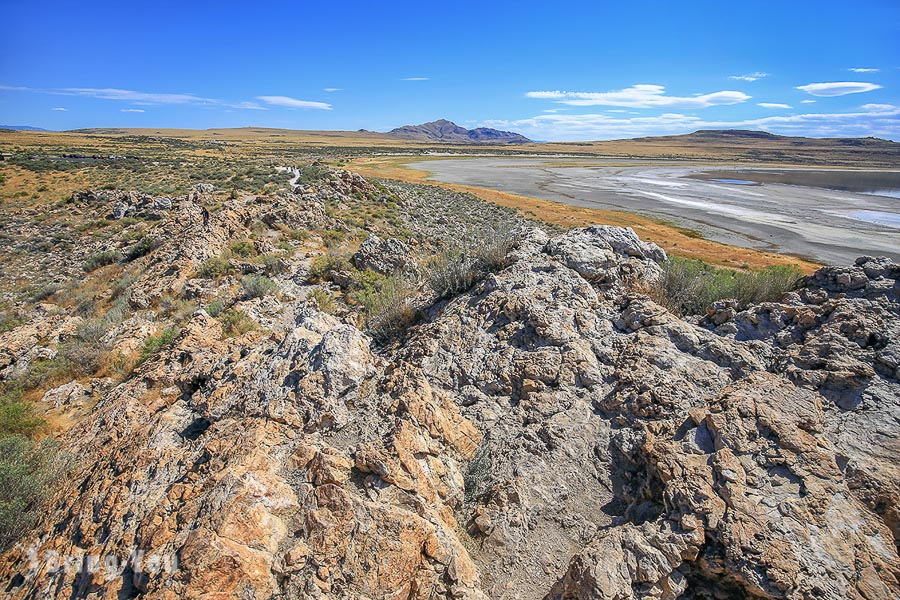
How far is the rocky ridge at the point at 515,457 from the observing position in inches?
108

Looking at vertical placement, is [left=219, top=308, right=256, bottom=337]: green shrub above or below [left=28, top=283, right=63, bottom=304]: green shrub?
above

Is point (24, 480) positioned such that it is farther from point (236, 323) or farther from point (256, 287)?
point (256, 287)

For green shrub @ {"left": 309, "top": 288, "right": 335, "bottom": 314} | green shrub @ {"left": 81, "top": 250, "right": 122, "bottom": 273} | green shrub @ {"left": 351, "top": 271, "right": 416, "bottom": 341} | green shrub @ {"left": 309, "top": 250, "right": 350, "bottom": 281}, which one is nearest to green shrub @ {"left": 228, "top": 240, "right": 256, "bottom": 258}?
green shrub @ {"left": 309, "top": 250, "right": 350, "bottom": 281}

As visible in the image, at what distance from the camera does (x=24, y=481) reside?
143 inches

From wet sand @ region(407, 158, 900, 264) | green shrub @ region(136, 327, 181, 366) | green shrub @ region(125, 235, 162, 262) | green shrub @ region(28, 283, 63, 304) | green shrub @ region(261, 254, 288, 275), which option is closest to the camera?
green shrub @ region(136, 327, 181, 366)

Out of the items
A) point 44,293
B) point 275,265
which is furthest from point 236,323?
point 44,293

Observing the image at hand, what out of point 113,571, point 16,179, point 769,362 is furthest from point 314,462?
point 16,179

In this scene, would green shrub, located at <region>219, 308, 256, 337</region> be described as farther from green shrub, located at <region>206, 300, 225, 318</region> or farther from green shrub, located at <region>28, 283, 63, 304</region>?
green shrub, located at <region>28, 283, 63, 304</region>

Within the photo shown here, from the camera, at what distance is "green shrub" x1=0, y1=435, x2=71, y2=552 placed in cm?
338

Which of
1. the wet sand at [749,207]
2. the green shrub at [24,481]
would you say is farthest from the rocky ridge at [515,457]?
the wet sand at [749,207]

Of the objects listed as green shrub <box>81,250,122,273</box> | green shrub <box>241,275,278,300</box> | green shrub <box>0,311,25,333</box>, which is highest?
green shrub <box>241,275,278,300</box>

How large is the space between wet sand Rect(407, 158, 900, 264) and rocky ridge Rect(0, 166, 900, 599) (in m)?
26.2

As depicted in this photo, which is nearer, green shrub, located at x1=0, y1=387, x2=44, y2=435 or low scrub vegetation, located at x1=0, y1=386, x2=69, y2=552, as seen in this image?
low scrub vegetation, located at x1=0, y1=386, x2=69, y2=552

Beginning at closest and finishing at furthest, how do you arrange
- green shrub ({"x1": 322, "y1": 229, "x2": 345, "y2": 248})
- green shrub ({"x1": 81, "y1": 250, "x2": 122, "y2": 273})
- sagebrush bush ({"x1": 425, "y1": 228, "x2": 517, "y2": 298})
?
sagebrush bush ({"x1": 425, "y1": 228, "x2": 517, "y2": 298}), green shrub ({"x1": 81, "y1": 250, "x2": 122, "y2": 273}), green shrub ({"x1": 322, "y1": 229, "x2": 345, "y2": 248})
